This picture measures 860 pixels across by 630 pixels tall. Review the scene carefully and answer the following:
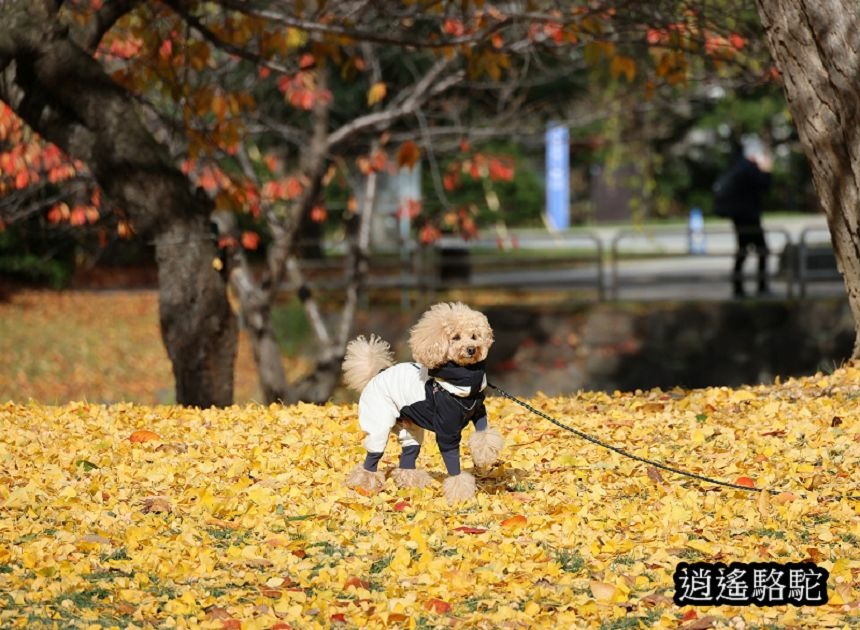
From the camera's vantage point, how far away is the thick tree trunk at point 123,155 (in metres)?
9.31

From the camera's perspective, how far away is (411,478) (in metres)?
6.52

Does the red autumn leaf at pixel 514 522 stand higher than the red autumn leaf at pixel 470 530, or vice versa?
the red autumn leaf at pixel 514 522

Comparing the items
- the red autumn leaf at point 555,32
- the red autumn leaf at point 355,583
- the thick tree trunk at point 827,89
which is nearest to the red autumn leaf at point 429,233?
the red autumn leaf at point 555,32

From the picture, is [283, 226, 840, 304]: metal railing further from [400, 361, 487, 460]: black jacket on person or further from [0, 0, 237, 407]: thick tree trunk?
[400, 361, 487, 460]: black jacket on person

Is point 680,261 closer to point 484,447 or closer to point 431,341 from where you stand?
point 484,447

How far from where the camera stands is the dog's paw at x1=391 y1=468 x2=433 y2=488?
257 inches

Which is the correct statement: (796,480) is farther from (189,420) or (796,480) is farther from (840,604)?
(189,420)

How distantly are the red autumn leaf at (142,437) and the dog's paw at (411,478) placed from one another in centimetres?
167

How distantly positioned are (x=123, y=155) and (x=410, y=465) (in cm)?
403

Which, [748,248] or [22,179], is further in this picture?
[748,248]

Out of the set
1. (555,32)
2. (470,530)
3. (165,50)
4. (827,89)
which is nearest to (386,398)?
(470,530)

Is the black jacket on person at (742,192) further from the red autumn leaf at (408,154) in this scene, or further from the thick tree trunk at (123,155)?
the thick tree trunk at (123,155)

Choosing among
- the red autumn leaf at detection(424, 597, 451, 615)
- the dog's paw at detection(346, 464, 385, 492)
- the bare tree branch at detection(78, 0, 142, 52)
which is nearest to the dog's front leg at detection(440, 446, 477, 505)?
the dog's paw at detection(346, 464, 385, 492)

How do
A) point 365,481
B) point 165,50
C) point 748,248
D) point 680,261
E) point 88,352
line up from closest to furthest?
point 365,481
point 165,50
point 748,248
point 88,352
point 680,261
